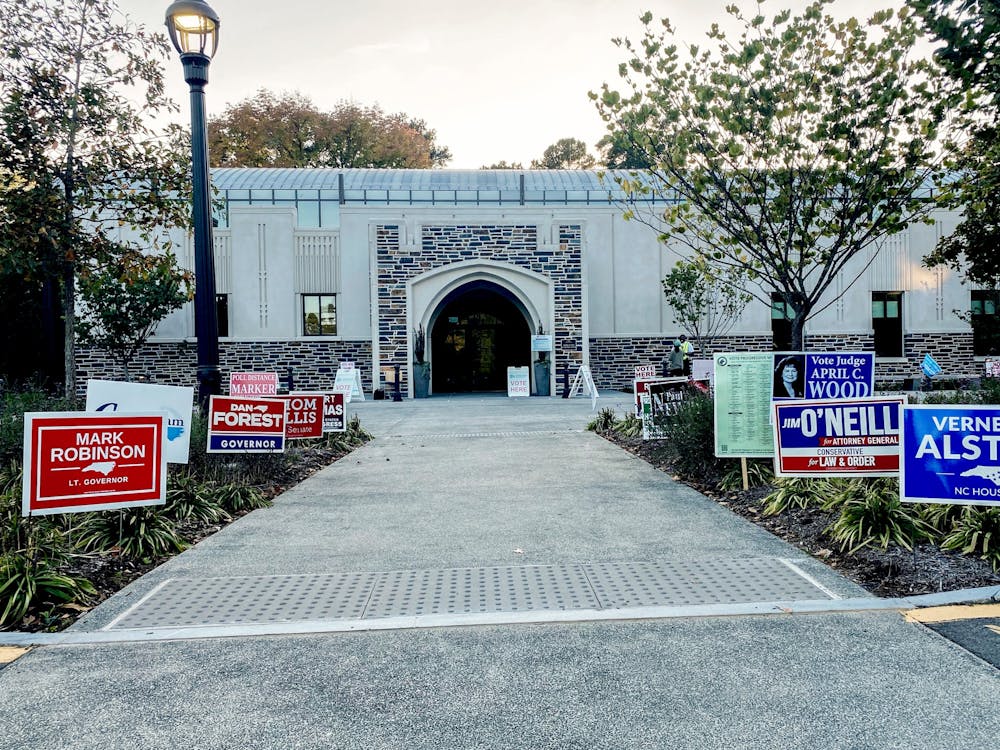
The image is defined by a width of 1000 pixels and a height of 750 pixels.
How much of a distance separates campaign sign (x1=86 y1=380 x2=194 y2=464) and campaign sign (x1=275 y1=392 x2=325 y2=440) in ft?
10.8

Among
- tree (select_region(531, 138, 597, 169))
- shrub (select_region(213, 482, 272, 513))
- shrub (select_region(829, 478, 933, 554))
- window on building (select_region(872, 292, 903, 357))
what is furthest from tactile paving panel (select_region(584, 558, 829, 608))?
tree (select_region(531, 138, 597, 169))

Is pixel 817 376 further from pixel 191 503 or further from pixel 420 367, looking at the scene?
pixel 420 367

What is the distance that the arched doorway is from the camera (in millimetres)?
31688

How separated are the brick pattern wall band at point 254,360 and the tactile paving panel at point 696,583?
Result: 2381 cm

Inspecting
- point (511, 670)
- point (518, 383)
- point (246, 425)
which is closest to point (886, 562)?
point (511, 670)

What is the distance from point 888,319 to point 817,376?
25.8 metres

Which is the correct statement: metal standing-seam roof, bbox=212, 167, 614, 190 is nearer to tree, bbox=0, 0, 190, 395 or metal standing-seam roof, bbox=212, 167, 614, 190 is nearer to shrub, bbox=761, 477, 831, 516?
tree, bbox=0, 0, 190, 395

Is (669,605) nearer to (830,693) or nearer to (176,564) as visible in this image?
(830,693)

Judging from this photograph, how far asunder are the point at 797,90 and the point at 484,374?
23.6m

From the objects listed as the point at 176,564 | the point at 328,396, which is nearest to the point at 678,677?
the point at 176,564

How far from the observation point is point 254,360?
94.4 ft

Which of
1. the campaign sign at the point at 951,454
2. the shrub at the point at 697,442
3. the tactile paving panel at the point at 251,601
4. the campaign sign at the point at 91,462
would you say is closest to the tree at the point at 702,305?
the shrub at the point at 697,442

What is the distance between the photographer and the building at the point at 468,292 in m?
27.0

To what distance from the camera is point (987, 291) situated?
2973cm
